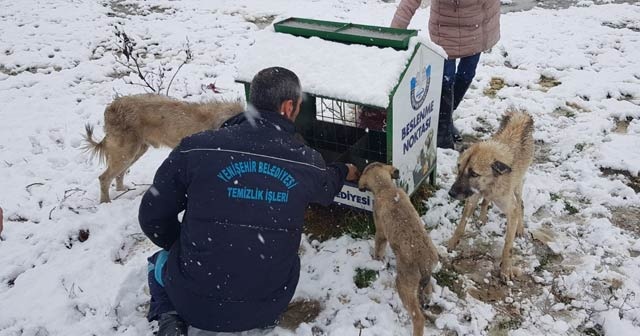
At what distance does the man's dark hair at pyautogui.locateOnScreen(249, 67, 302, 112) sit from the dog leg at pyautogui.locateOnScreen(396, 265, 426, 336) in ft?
5.32

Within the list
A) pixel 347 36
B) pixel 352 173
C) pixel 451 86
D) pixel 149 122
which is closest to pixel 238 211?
pixel 352 173

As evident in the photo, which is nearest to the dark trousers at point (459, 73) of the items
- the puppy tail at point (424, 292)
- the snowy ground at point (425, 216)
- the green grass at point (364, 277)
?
the snowy ground at point (425, 216)

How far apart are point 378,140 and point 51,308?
353 centimetres

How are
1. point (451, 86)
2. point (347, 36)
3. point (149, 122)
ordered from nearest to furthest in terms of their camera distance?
point (347, 36) < point (149, 122) < point (451, 86)

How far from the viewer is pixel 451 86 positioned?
241 inches

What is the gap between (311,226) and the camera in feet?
16.4

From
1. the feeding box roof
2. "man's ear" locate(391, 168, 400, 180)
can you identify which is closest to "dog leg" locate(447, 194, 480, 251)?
"man's ear" locate(391, 168, 400, 180)

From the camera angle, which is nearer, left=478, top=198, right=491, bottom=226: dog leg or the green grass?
the green grass

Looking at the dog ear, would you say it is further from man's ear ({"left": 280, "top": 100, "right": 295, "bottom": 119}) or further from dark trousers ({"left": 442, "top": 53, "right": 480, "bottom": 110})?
dark trousers ({"left": 442, "top": 53, "right": 480, "bottom": 110})

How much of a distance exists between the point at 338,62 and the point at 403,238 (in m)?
1.72

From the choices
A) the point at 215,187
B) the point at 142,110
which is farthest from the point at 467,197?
the point at 142,110

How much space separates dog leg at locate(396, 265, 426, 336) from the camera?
11.6ft

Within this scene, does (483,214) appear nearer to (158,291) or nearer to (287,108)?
(287,108)

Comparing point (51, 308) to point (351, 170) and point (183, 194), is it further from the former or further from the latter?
point (351, 170)
